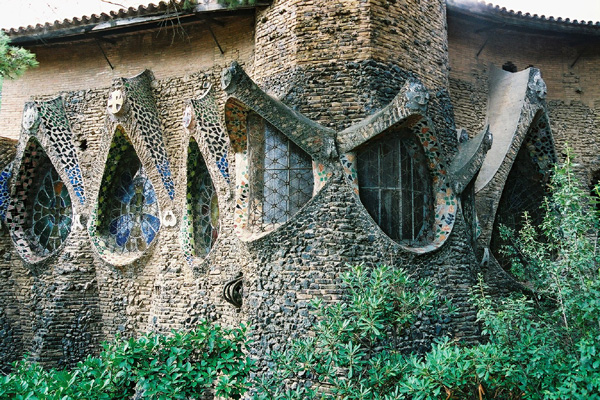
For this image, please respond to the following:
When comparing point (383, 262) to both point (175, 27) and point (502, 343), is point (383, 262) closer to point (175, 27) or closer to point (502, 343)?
point (502, 343)

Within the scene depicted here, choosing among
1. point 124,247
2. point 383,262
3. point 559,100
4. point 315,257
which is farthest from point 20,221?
point 559,100

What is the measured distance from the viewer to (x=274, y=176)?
5738mm

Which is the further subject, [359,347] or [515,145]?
[515,145]

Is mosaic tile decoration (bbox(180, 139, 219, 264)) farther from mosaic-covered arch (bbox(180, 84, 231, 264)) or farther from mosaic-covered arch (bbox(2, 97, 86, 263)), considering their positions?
mosaic-covered arch (bbox(2, 97, 86, 263))

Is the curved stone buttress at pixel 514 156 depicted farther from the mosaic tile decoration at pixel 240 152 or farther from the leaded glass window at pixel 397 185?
the mosaic tile decoration at pixel 240 152

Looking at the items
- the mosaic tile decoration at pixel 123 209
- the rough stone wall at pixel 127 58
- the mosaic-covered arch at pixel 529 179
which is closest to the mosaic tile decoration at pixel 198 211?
the mosaic tile decoration at pixel 123 209

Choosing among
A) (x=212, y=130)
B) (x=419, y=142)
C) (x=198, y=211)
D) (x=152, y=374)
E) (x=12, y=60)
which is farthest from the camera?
(x=198, y=211)

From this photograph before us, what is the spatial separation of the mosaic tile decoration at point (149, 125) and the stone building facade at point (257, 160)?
0.9 inches

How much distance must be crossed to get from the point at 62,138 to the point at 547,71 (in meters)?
8.60

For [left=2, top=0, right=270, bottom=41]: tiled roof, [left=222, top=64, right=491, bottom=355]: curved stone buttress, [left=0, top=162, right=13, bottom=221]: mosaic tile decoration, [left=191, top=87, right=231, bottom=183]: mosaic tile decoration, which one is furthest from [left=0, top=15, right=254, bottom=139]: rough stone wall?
[left=222, top=64, right=491, bottom=355]: curved stone buttress

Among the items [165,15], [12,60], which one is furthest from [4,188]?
[165,15]

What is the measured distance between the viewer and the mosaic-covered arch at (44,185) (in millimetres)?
8555

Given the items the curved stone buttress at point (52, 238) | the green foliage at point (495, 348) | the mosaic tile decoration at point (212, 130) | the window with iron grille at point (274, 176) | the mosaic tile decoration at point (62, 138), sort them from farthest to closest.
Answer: the mosaic tile decoration at point (62, 138), the curved stone buttress at point (52, 238), the mosaic tile decoration at point (212, 130), the window with iron grille at point (274, 176), the green foliage at point (495, 348)

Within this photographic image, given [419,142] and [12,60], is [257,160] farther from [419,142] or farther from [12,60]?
[12,60]
